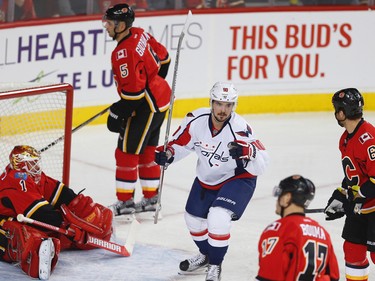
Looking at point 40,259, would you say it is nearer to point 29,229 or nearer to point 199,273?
point 29,229

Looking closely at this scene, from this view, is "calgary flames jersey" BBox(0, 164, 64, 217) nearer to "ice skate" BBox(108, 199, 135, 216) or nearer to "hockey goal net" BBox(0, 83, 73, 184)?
"hockey goal net" BBox(0, 83, 73, 184)

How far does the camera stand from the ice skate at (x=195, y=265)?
5.91 meters

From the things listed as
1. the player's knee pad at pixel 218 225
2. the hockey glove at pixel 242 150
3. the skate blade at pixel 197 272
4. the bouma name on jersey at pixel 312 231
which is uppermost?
the bouma name on jersey at pixel 312 231

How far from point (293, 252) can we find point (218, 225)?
4.52ft

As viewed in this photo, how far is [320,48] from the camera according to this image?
374 inches

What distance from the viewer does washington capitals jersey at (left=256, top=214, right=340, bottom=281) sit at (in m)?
4.16

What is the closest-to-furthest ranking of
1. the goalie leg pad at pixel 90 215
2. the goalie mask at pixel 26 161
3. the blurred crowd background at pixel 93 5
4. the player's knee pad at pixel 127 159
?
the goalie mask at pixel 26 161, the goalie leg pad at pixel 90 215, the player's knee pad at pixel 127 159, the blurred crowd background at pixel 93 5

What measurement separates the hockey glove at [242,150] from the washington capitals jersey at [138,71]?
4.11ft

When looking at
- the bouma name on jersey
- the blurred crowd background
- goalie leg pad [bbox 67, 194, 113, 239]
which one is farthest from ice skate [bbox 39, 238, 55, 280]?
the blurred crowd background

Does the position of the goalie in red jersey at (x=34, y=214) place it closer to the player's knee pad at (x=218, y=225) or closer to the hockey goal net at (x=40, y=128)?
the hockey goal net at (x=40, y=128)

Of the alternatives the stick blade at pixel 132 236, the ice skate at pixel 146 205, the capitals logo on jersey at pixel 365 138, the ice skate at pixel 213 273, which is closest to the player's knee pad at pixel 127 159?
the ice skate at pixel 146 205

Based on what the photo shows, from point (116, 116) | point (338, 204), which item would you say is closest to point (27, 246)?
point (116, 116)

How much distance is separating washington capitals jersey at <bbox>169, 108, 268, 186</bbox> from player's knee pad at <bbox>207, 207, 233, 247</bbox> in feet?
0.71

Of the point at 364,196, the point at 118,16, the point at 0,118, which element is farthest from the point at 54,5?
the point at 364,196
